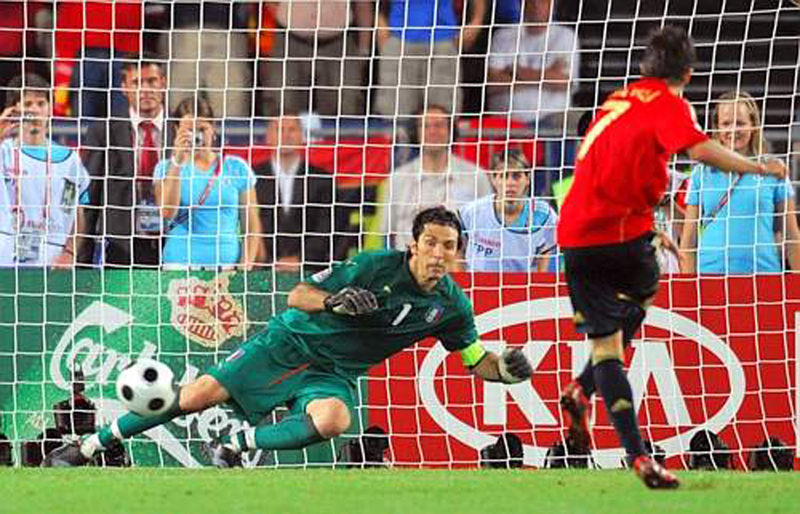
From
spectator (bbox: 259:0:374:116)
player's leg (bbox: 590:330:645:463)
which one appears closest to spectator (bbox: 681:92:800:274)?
spectator (bbox: 259:0:374:116)

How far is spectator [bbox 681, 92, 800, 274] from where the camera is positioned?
12.5 m

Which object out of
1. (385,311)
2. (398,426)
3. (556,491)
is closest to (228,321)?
(398,426)

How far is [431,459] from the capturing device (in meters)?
12.1

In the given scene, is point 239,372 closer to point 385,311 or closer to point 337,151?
point 385,311

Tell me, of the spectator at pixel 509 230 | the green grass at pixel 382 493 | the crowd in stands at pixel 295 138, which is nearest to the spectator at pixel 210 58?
the crowd in stands at pixel 295 138

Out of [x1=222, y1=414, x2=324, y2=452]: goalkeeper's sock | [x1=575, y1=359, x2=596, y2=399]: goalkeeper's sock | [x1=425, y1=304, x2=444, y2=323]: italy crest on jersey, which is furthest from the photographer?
[x1=425, y1=304, x2=444, y2=323]: italy crest on jersey

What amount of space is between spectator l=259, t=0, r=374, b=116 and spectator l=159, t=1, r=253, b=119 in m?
0.20

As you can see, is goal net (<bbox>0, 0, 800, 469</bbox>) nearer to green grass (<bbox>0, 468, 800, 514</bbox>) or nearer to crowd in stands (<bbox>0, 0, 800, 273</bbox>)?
crowd in stands (<bbox>0, 0, 800, 273</bbox>)

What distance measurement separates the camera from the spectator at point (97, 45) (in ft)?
43.7

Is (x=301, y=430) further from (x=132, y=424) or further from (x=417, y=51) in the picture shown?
(x=417, y=51)

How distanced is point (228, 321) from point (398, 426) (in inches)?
49.2

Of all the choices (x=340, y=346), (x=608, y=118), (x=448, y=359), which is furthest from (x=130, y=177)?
(x=608, y=118)

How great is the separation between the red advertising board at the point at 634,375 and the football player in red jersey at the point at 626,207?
339cm

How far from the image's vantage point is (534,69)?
1393 cm
